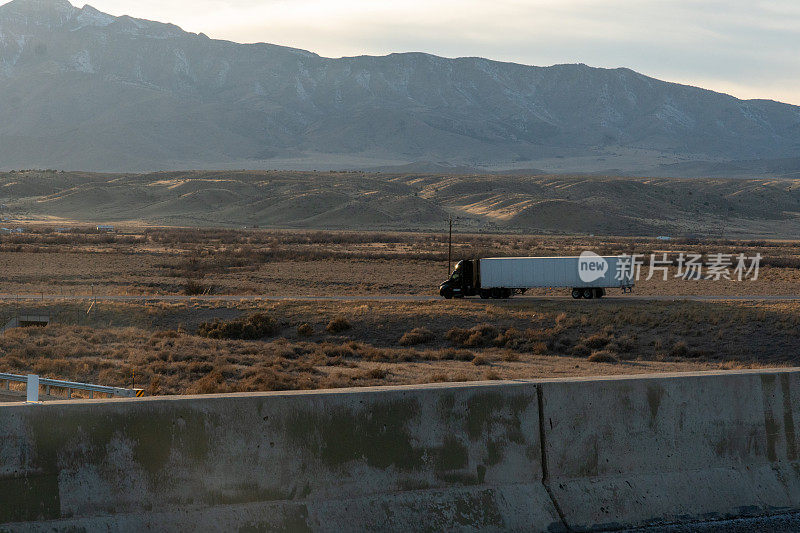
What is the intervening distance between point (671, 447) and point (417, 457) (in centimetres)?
244

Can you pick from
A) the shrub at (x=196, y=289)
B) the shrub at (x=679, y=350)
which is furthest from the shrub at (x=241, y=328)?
the shrub at (x=679, y=350)

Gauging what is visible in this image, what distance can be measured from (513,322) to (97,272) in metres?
29.2

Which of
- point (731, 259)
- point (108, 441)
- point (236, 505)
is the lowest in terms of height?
point (731, 259)

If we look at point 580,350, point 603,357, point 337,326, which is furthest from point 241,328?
point 603,357

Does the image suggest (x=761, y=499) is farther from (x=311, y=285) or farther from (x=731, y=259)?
(x=731, y=259)

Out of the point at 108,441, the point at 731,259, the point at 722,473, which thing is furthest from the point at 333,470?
the point at 731,259

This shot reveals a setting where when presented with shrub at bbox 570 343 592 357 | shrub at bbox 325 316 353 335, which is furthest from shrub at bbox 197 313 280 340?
shrub at bbox 570 343 592 357

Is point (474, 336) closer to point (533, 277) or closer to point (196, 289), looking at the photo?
point (533, 277)

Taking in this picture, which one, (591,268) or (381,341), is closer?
(381,341)

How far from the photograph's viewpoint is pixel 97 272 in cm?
5331

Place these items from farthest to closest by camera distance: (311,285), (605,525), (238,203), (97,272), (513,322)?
(238,203) → (97,272) → (311,285) → (513,322) → (605,525)

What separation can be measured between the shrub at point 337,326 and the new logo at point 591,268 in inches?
489

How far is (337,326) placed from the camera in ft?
111

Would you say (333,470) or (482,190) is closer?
(333,470)
